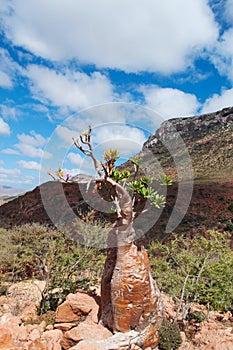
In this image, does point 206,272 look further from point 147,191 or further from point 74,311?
point 74,311

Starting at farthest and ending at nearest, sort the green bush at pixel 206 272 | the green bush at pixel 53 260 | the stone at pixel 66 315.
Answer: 1. the green bush at pixel 53 260
2. the green bush at pixel 206 272
3. the stone at pixel 66 315

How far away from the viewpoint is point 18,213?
50594 millimetres

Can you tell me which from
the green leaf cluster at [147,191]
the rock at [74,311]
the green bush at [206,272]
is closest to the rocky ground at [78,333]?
the rock at [74,311]

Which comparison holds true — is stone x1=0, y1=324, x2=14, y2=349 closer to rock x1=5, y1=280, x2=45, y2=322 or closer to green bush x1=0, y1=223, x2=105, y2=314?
rock x1=5, y1=280, x2=45, y2=322

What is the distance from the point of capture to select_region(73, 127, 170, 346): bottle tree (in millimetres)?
7316

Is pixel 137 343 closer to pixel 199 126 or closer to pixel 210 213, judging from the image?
pixel 210 213

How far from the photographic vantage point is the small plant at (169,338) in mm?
7395

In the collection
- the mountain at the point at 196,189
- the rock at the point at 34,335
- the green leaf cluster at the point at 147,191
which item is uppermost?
the mountain at the point at 196,189

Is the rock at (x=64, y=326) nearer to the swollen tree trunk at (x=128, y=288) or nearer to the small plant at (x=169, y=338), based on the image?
the swollen tree trunk at (x=128, y=288)

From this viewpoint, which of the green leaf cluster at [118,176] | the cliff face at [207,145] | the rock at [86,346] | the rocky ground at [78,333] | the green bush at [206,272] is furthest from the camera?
the cliff face at [207,145]

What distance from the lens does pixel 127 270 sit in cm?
746

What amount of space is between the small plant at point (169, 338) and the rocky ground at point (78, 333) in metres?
0.32

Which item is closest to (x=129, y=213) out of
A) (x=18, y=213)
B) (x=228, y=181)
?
(x=228, y=181)

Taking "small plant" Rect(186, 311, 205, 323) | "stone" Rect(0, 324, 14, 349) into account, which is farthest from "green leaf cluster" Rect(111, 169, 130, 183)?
"small plant" Rect(186, 311, 205, 323)
